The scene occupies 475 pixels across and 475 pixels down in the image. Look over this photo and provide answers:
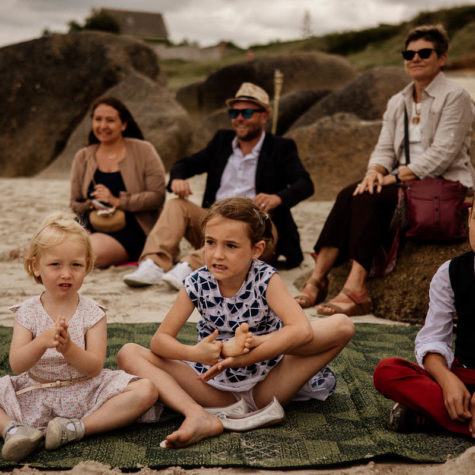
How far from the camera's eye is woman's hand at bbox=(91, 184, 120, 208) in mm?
5172

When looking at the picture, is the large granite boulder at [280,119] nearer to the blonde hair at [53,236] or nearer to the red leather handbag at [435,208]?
the red leather handbag at [435,208]

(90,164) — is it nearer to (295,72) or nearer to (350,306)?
(350,306)

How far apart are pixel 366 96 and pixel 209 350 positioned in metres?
8.60

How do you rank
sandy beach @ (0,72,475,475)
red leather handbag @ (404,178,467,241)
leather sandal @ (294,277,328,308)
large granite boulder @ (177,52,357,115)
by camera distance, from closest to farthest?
sandy beach @ (0,72,475,475), red leather handbag @ (404,178,467,241), leather sandal @ (294,277,328,308), large granite boulder @ (177,52,357,115)

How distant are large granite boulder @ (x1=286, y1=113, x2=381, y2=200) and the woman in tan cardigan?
355cm

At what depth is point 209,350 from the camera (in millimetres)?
2246

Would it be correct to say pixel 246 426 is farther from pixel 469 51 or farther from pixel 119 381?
pixel 469 51

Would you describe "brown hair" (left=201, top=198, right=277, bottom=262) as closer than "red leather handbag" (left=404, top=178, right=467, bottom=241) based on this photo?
Yes

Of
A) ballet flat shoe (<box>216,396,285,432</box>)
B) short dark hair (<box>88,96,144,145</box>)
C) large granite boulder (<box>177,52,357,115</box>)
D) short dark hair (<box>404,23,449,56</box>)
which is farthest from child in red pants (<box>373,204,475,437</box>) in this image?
large granite boulder (<box>177,52,357,115</box>)

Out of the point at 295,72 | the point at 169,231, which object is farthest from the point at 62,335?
the point at 295,72

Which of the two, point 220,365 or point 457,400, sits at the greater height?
point 220,365

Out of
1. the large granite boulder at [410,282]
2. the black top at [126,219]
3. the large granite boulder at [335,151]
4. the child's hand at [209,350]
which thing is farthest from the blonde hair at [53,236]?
Answer: the large granite boulder at [335,151]

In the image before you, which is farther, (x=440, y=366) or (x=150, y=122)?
(x=150, y=122)

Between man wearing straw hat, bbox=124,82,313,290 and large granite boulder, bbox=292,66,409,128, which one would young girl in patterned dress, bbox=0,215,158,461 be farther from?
large granite boulder, bbox=292,66,409,128
